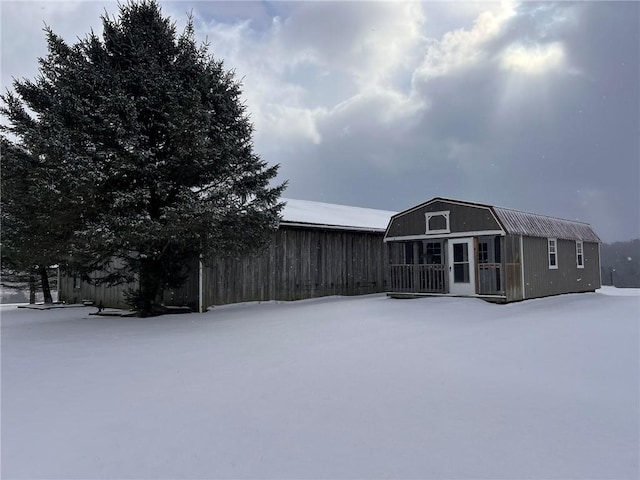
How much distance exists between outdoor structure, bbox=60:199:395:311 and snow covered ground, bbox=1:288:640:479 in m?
4.71

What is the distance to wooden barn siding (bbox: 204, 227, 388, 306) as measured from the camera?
1334 cm

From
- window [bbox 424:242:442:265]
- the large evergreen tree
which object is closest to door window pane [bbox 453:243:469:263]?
window [bbox 424:242:442:265]

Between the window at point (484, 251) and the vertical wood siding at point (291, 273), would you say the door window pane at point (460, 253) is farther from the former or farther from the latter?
the vertical wood siding at point (291, 273)

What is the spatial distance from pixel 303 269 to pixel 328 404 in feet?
36.4

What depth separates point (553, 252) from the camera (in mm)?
14594

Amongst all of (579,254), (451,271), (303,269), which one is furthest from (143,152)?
(579,254)

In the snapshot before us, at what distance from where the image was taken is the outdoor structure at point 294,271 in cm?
1311

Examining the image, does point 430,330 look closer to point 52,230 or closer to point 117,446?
point 117,446

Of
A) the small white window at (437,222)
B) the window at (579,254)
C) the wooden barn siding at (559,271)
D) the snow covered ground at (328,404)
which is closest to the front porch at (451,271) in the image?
the small white window at (437,222)

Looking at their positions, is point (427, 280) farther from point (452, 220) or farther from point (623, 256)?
point (623, 256)

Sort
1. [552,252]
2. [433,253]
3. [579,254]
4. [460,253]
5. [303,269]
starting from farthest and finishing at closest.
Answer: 1. [579,254]
2. [433,253]
3. [303,269]
4. [552,252]
5. [460,253]

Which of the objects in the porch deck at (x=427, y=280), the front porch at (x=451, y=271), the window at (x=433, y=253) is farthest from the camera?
the window at (x=433, y=253)

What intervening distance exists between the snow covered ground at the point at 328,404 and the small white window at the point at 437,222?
5408 millimetres

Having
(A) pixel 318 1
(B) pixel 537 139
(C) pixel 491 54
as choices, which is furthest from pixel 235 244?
(B) pixel 537 139
